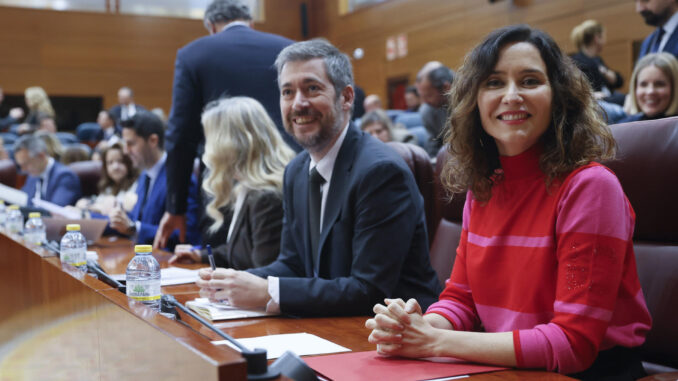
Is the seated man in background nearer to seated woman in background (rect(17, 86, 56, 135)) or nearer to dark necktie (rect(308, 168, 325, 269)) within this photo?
dark necktie (rect(308, 168, 325, 269))

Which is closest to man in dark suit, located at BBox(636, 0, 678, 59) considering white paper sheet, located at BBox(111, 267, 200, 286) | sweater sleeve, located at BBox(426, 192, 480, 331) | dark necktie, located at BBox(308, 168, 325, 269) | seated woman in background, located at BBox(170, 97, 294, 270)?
seated woman in background, located at BBox(170, 97, 294, 270)

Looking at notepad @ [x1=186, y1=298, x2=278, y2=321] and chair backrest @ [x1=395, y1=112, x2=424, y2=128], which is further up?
chair backrest @ [x1=395, y1=112, x2=424, y2=128]

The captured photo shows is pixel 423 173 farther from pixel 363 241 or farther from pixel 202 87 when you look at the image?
pixel 202 87

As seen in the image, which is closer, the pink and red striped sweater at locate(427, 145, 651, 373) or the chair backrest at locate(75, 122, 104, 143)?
the pink and red striped sweater at locate(427, 145, 651, 373)

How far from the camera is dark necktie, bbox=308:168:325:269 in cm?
175

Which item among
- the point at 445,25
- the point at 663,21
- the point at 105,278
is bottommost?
the point at 105,278

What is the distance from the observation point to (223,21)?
308 centimetres

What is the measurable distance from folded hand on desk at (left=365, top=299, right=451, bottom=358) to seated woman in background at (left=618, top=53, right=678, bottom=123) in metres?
2.31

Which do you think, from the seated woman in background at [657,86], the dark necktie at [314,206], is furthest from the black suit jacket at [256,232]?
the seated woman in background at [657,86]

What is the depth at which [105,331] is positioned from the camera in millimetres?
1233

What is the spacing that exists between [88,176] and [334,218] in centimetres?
397

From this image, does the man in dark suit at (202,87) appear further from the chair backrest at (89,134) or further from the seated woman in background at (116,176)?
the chair backrest at (89,134)

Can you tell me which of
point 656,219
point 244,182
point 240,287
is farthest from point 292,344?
point 244,182

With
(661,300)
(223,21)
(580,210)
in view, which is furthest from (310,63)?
(223,21)
